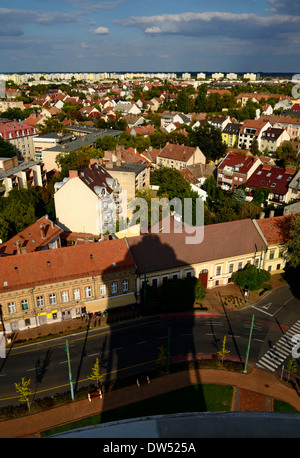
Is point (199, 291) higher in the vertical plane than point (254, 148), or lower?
lower

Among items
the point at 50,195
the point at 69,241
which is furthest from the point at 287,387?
the point at 50,195

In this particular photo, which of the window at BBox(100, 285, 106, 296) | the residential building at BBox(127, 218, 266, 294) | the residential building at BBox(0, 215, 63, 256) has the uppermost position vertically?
the residential building at BBox(0, 215, 63, 256)

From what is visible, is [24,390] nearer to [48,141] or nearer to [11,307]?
[11,307]

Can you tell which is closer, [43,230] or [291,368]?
[291,368]

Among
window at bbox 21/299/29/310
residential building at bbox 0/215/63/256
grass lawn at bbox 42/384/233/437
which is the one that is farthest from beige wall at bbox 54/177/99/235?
grass lawn at bbox 42/384/233/437

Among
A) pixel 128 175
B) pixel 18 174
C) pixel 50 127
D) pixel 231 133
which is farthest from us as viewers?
pixel 231 133

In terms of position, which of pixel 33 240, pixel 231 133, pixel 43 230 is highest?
pixel 231 133

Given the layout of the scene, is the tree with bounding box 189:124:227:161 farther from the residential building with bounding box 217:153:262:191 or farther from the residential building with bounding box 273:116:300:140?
the residential building with bounding box 273:116:300:140

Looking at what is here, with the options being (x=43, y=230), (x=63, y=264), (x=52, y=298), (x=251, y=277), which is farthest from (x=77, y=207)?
(x=251, y=277)
